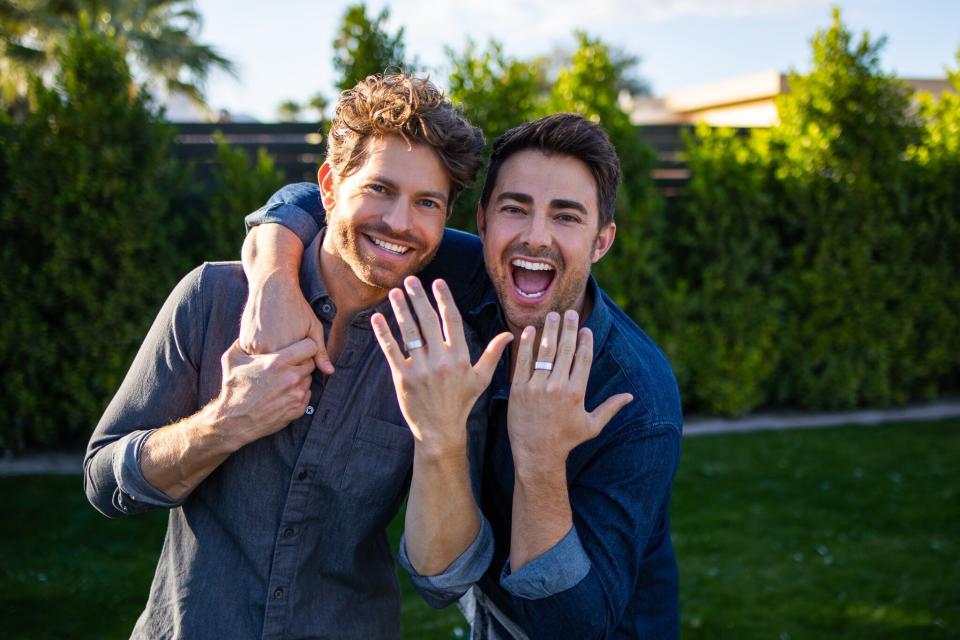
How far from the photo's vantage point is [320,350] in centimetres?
213

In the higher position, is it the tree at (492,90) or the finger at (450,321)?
the tree at (492,90)

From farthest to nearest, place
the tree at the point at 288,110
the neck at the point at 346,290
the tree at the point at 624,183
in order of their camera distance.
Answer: the tree at the point at 288,110 < the tree at the point at 624,183 < the neck at the point at 346,290

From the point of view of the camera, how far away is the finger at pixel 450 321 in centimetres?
189

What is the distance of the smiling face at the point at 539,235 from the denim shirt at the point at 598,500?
11cm

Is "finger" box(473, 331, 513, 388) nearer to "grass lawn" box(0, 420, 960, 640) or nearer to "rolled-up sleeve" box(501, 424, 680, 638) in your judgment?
"rolled-up sleeve" box(501, 424, 680, 638)

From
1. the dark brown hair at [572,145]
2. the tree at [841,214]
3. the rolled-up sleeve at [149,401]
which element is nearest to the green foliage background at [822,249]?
the tree at [841,214]

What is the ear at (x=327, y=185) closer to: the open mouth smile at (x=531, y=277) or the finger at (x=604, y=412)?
the open mouth smile at (x=531, y=277)

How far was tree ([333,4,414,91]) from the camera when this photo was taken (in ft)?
21.3

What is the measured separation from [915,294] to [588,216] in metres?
6.78

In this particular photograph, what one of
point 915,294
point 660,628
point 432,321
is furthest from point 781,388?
point 432,321

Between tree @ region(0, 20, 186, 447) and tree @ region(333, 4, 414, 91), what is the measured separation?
57.3 inches

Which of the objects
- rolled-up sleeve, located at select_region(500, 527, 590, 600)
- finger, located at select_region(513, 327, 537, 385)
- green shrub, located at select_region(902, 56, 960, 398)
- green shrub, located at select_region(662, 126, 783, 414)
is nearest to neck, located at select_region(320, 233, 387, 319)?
finger, located at select_region(513, 327, 537, 385)

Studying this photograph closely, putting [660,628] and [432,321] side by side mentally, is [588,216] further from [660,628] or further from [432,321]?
[660,628]

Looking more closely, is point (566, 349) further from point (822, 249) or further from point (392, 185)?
point (822, 249)
